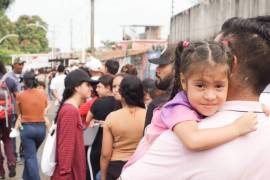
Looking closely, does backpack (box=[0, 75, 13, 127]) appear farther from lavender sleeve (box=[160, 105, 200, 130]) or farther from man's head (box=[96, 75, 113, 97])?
lavender sleeve (box=[160, 105, 200, 130])

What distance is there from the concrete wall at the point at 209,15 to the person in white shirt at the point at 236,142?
2.28 meters

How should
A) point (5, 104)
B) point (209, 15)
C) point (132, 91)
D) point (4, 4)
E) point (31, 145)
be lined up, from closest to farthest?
point (132, 91)
point (209, 15)
point (31, 145)
point (5, 104)
point (4, 4)

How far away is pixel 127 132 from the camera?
4.51m

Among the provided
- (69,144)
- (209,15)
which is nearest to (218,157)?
(69,144)

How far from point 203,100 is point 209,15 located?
4877 mm

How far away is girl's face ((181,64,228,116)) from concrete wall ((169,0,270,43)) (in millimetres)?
2345

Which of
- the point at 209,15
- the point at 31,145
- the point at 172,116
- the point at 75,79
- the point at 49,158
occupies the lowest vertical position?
the point at 31,145

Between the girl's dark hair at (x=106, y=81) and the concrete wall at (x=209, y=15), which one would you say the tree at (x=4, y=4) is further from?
the girl's dark hair at (x=106, y=81)

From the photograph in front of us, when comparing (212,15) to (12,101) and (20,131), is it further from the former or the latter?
(12,101)

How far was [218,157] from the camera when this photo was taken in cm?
171

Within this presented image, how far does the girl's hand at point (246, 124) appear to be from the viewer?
5.64 ft

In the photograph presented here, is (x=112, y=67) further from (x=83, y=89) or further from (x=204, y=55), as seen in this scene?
(x=204, y=55)

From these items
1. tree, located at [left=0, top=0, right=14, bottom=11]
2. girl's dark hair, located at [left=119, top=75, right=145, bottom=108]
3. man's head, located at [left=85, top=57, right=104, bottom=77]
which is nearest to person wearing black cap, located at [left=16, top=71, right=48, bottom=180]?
man's head, located at [left=85, top=57, right=104, bottom=77]

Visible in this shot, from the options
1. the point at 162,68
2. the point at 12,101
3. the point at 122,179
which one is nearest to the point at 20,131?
the point at 12,101
